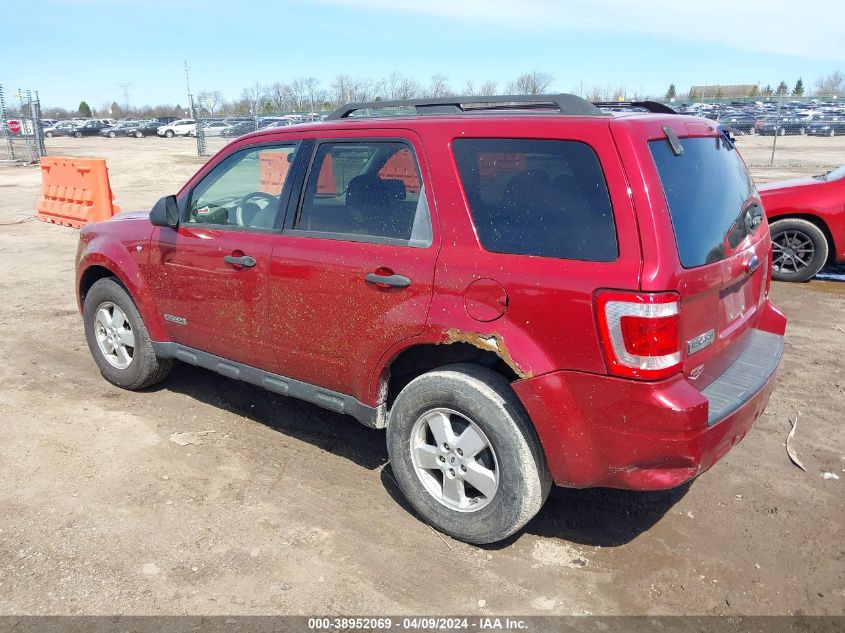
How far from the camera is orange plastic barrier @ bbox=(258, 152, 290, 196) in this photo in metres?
4.06

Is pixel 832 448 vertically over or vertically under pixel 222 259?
under

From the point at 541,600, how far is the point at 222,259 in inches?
101

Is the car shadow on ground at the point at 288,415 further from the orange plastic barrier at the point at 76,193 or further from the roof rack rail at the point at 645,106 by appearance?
the orange plastic barrier at the point at 76,193

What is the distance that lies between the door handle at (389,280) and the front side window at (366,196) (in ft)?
0.59

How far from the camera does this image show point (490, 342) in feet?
9.89

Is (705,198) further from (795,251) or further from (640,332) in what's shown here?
(795,251)

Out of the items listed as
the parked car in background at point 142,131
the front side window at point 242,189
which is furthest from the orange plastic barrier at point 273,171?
the parked car in background at point 142,131

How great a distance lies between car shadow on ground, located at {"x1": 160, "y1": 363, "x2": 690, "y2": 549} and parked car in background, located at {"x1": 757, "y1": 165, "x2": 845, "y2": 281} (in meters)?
5.51

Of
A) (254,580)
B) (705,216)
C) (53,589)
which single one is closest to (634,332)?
(705,216)

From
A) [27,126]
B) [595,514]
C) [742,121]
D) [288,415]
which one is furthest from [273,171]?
[742,121]

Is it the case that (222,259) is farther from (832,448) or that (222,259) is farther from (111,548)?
(832,448)

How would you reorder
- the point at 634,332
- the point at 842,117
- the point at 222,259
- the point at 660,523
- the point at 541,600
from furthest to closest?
the point at 842,117 < the point at 222,259 < the point at 660,523 < the point at 541,600 < the point at 634,332

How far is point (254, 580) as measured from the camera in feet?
10.2

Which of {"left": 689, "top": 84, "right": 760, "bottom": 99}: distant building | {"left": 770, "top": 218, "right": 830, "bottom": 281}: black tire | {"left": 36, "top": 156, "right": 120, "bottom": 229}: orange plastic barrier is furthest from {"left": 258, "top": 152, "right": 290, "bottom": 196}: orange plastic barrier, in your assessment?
{"left": 689, "top": 84, "right": 760, "bottom": 99}: distant building
